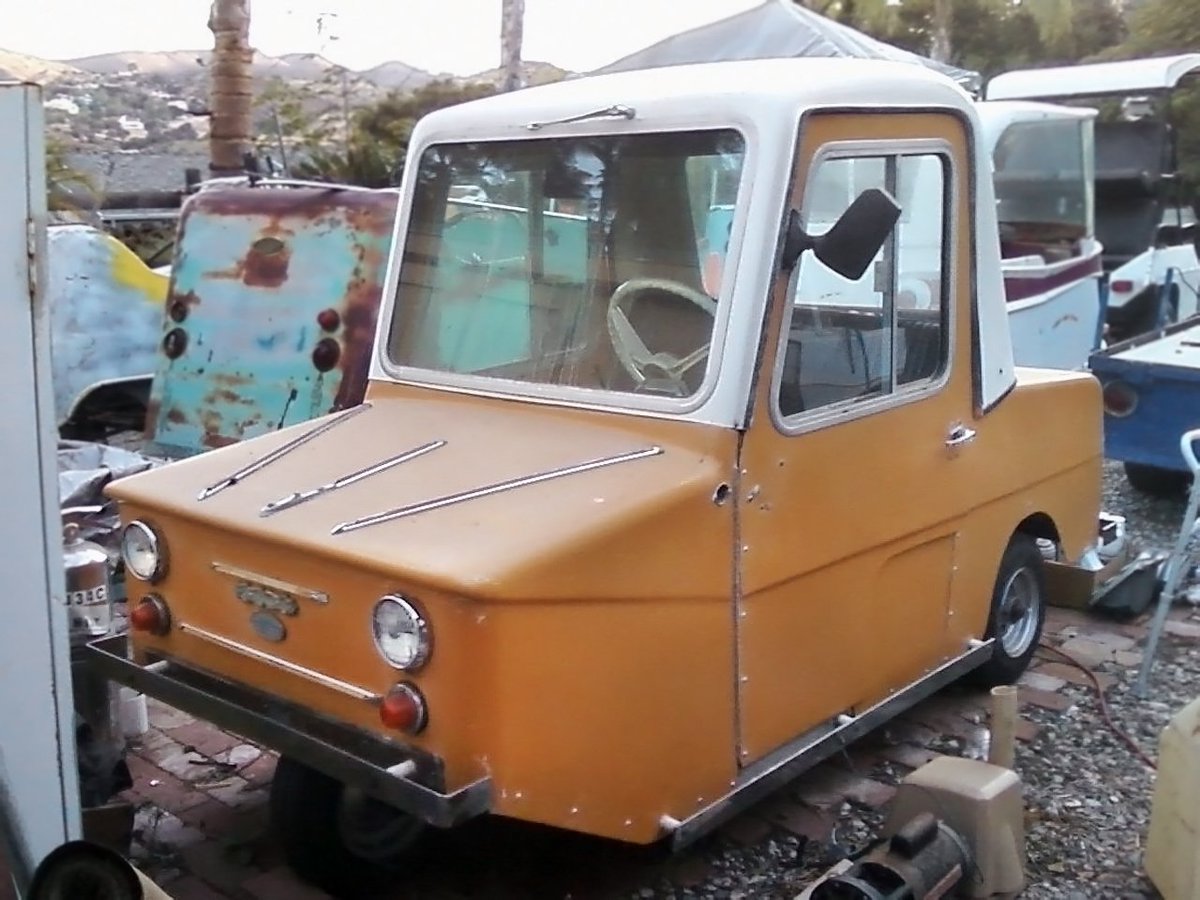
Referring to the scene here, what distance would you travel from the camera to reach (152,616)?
10.9 feet

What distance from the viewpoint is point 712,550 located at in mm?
3057

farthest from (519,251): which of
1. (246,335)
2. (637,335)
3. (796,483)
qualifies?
(246,335)

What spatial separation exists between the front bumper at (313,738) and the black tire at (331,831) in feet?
0.97

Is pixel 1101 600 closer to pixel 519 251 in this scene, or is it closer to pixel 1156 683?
pixel 1156 683

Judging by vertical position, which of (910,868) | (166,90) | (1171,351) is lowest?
(910,868)

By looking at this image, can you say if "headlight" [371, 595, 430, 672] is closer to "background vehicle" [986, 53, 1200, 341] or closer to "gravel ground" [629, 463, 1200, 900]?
"gravel ground" [629, 463, 1200, 900]

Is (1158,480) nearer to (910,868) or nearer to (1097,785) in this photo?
(1097,785)

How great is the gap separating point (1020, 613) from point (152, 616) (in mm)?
3007

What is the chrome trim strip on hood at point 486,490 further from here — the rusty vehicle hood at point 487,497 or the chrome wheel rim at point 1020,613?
the chrome wheel rim at point 1020,613

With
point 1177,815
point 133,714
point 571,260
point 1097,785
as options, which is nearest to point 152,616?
point 133,714

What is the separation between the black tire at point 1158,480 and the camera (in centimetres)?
714

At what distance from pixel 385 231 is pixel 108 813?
10.8 feet

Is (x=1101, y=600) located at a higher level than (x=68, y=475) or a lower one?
lower

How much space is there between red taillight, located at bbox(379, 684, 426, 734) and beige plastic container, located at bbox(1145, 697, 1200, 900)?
6.29 feet
